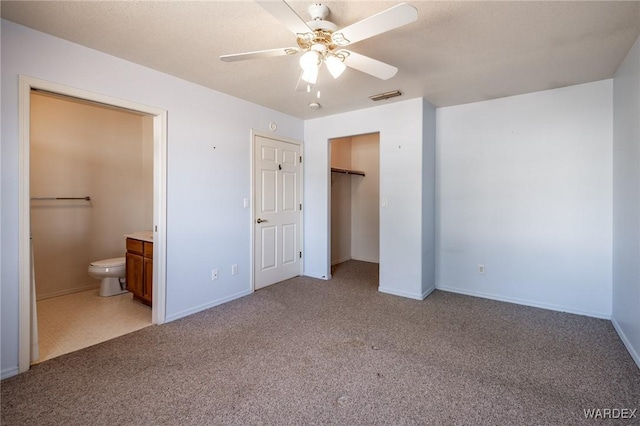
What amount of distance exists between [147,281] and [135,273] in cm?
29

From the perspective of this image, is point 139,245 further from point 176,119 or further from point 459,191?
point 459,191

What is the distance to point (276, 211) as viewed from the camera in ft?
13.7

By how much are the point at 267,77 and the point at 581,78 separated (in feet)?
10.1

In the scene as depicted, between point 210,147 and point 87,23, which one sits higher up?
point 87,23

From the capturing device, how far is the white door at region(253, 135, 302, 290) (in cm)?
391

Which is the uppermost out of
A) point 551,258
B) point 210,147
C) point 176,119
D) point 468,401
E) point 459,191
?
point 176,119

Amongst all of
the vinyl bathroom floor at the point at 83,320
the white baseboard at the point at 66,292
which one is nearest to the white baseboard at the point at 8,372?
the vinyl bathroom floor at the point at 83,320

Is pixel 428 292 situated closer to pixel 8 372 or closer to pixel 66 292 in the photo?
pixel 8 372

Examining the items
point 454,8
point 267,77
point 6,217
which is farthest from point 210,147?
point 454,8

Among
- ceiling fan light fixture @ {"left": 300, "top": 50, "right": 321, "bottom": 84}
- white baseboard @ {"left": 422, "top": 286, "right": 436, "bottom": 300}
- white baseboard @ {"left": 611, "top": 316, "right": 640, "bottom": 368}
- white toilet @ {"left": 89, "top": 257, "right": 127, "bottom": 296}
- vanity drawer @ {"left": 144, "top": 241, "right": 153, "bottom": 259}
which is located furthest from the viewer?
white baseboard @ {"left": 422, "top": 286, "right": 436, "bottom": 300}

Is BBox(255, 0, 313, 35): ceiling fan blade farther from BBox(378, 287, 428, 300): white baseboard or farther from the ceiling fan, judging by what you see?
BBox(378, 287, 428, 300): white baseboard

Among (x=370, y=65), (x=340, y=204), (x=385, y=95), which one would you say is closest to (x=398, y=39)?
(x=370, y=65)

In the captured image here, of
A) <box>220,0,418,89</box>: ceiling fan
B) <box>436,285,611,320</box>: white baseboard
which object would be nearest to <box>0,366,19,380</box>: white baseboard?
<box>220,0,418,89</box>: ceiling fan

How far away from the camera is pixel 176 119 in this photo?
2.97 meters
